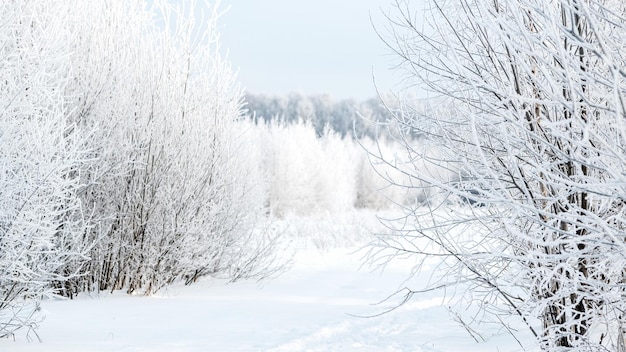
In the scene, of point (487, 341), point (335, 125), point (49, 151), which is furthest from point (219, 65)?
point (335, 125)

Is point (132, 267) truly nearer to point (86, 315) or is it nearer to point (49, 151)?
point (86, 315)

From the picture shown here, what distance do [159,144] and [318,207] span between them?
781 inches

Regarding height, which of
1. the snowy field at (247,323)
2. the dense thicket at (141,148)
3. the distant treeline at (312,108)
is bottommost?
the snowy field at (247,323)

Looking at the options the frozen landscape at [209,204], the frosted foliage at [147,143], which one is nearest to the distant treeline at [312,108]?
the frozen landscape at [209,204]

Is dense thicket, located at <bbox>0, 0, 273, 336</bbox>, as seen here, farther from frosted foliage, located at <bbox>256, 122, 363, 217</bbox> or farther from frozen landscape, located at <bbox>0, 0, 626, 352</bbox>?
frosted foliage, located at <bbox>256, 122, 363, 217</bbox>

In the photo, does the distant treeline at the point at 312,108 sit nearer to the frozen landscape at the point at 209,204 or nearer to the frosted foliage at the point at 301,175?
the frosted foliage at the point at 301,175

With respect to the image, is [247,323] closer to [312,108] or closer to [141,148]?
[141,148]

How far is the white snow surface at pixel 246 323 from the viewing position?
5789 mm

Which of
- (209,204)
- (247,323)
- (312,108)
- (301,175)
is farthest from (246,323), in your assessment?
(312,108)

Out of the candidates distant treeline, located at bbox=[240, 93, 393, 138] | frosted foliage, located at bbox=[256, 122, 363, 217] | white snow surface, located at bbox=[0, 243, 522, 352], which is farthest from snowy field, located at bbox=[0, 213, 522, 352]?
distant treeline, located at bbox=[240, 93, 393, 138]

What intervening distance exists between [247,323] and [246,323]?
0.01m

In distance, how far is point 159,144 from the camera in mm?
8344

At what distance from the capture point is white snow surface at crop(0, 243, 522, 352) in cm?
579

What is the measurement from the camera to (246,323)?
22.6ft
